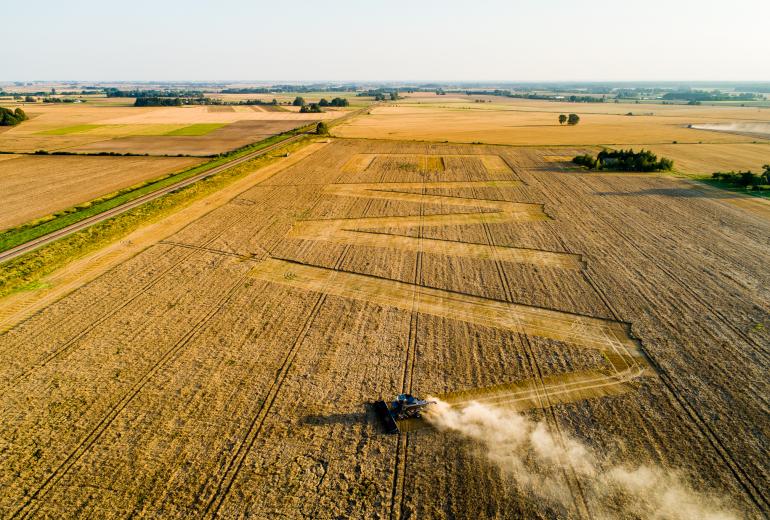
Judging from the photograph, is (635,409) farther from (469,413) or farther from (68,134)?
(68,134)

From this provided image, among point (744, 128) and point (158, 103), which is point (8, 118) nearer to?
point (158, 103)

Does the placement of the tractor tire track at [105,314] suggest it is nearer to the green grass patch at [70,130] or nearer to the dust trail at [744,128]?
the green grass patch at [70,130]

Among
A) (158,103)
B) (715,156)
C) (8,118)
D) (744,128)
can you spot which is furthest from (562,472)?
(158,103)

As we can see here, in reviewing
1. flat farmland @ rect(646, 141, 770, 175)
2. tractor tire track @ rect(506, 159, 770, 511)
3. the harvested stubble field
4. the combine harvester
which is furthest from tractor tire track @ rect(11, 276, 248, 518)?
flat farmland @ rect(646, 141, 770, 175)

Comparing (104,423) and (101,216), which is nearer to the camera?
(104,423)

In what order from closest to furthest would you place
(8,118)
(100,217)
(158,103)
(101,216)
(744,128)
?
(100,217)
(101,216)
(8,118)
(744,128)
(158,103)

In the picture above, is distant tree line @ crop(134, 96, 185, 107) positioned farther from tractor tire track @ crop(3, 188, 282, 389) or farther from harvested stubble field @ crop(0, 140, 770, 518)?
tractor tire track @ crop(3, 188, 282, 389)
